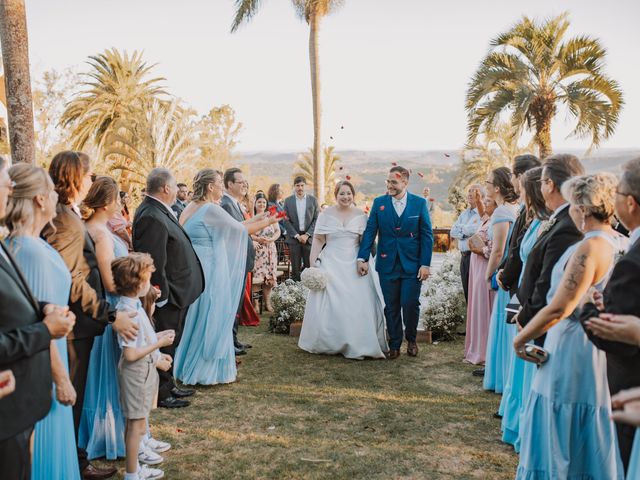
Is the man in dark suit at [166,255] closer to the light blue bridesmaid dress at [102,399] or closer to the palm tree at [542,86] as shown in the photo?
the light blue bridesmaid dress at [102,399]

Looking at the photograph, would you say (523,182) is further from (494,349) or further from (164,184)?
(164,184)

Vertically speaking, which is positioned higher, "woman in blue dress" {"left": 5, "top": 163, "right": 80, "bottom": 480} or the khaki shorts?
"woman in blue dress" {"left": 5, "top": 163, "right": 80, "bottom": 480}

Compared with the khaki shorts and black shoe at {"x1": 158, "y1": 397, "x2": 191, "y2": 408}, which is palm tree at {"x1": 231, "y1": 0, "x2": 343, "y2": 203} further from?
the khaki shorts

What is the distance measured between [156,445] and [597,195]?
3591 millimetres

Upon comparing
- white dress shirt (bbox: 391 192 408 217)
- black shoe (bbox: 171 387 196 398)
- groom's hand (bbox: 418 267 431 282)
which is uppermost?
white dress shirt (bbox: 391 192 408 217)

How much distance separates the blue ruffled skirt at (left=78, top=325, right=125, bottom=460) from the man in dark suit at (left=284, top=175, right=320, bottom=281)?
749 centimetres

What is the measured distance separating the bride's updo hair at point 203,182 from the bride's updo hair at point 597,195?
394 centimetres

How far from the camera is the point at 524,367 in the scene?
14.8ft

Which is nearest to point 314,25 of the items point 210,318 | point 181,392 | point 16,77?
point 16,77

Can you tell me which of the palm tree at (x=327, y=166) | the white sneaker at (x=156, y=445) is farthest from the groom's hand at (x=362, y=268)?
the palm tree at (x=327, y=166)

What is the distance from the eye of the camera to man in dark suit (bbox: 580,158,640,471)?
93.7 inches

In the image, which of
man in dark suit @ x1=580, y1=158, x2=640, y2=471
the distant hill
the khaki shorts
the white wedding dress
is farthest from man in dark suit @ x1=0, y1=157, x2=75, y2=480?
the distant hill

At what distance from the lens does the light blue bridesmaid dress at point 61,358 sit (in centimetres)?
280

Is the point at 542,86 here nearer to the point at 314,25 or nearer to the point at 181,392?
the point at 314,25
